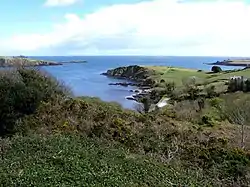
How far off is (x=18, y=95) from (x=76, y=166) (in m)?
6.95

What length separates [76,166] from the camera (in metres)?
10.9

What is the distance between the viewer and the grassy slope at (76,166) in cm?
994

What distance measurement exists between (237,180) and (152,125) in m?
5.18

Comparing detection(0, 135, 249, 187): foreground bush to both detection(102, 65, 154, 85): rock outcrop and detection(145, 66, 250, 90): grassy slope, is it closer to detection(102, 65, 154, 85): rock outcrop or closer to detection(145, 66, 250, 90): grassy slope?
detection(145, 66, 250, 90): grassy slope

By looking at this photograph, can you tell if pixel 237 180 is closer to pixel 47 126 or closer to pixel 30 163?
pixel 30 163

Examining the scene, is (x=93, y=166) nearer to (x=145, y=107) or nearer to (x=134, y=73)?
(x=145, y=107)

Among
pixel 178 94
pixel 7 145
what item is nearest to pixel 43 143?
pixel 7 145

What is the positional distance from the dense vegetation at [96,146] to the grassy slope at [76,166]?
2 centimetres

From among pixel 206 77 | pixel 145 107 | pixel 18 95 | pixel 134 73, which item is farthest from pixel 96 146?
pixel 134 73

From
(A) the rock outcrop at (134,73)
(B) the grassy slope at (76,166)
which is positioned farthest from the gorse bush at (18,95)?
(A) the rock outcrop at (134,73)

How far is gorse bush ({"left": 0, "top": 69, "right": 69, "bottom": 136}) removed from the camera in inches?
640

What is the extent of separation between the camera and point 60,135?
14.5 m

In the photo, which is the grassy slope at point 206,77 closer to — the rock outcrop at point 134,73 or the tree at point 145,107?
the rock outcrop at point 134,73

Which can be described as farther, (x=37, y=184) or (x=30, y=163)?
Result: (x=30, y=163)
